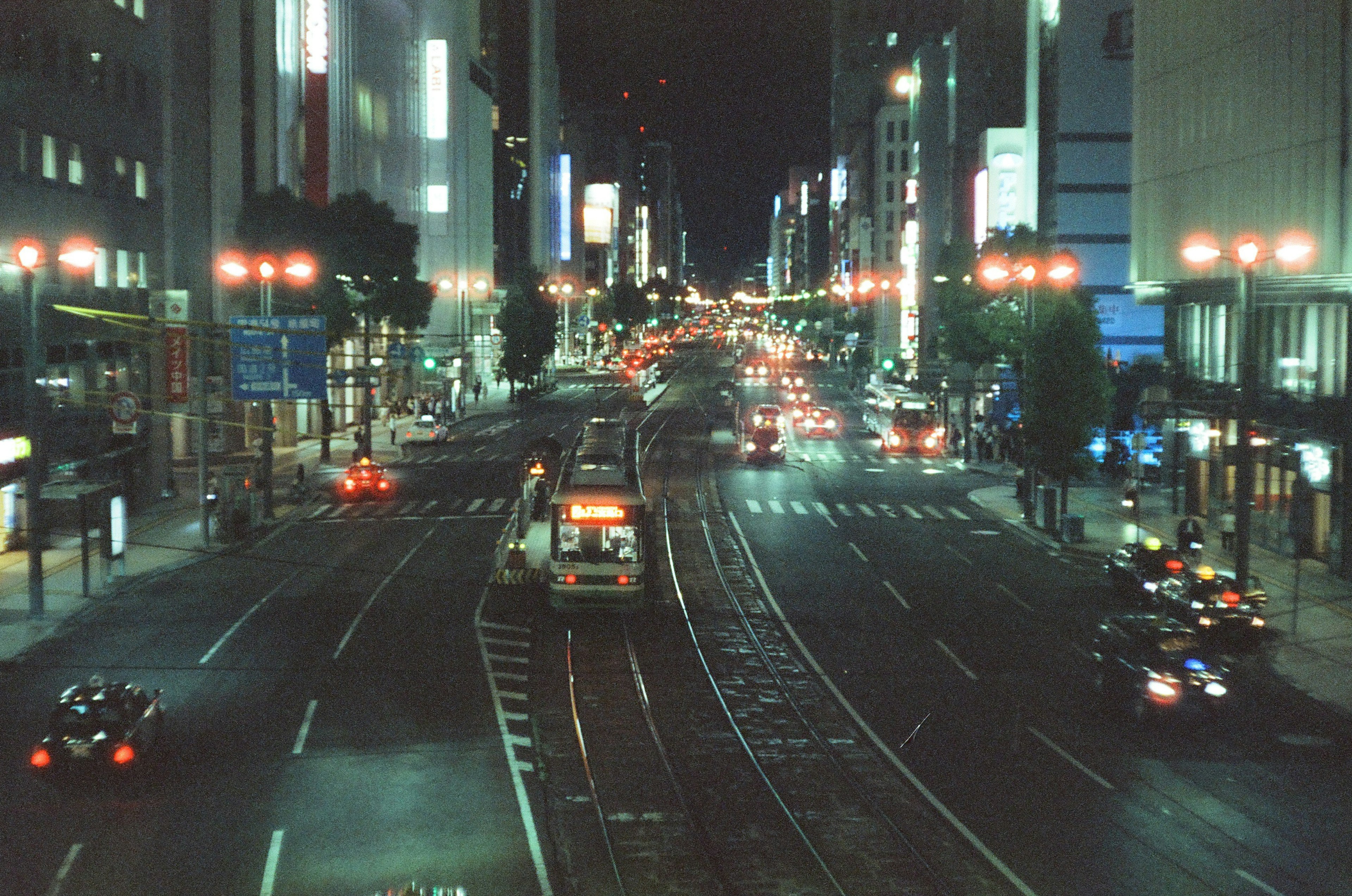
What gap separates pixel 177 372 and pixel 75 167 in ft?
31.9

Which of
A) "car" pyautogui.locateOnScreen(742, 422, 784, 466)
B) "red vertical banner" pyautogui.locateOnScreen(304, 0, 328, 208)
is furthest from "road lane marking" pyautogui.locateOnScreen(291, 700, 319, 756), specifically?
"red vertical banner" pyautogui.locateOnScreen(304, 0, 328, 208)

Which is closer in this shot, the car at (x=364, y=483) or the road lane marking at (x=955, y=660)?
the road lane marking at (x=955, y=660)

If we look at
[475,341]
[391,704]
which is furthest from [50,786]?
[475,341]

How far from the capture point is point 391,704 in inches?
923

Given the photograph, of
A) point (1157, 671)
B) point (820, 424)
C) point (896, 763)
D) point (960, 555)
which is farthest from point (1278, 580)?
point (820, 424)

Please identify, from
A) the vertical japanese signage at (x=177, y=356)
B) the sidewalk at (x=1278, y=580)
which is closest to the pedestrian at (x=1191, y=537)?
the sidewalk at (x=1278, y=580)

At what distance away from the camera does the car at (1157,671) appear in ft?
72.6

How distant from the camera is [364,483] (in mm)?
54469

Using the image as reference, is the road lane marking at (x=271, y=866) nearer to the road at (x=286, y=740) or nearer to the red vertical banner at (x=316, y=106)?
the road at (x=286, y=740)

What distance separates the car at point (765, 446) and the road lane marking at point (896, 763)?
3084cm

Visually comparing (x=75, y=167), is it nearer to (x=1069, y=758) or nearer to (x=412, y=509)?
(x=412, y=509)

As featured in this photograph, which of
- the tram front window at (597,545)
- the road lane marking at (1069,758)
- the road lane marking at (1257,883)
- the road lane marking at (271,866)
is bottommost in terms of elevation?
the road lane marking at (1257,883)

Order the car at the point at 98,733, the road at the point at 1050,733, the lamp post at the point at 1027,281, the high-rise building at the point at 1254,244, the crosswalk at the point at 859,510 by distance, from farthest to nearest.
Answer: the crosswalk at the point at 859,510 < the lamp post at the point at 1027,281 < the high-rise building at the point at 1254,244 < the car at the point at 98,733 < the road at the point at 1050,733

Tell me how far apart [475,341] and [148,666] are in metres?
103
